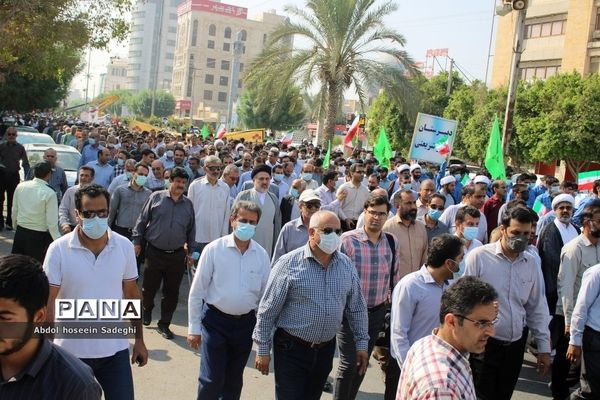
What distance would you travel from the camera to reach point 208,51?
404 feet

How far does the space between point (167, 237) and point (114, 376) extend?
3536 mm

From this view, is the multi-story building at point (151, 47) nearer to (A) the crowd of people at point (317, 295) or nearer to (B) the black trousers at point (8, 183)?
(B) the black trousers at point (8, 183)

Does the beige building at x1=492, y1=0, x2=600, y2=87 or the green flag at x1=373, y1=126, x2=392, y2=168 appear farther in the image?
the beige building at x1=492, y1=0, x2=600, y2=87

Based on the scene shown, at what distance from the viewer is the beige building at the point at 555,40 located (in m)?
39.0

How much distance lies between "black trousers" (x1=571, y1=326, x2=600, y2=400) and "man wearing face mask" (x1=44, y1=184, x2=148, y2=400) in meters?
3.18

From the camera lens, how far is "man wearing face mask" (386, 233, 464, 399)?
4.59 metres

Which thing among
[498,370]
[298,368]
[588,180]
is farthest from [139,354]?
[588,180]

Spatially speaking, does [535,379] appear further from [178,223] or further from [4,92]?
[4,92]

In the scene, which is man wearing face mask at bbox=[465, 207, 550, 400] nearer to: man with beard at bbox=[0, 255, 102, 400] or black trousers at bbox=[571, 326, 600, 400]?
black trousers at bbox=[571, 326, 600, 400]

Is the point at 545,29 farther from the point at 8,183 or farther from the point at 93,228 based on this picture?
the point at 93,228

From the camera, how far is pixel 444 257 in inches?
182

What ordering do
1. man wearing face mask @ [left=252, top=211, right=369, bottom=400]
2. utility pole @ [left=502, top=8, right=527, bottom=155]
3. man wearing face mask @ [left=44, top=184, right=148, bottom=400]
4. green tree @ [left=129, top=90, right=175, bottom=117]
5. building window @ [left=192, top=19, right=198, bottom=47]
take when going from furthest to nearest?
building window @ [left=192, top=19, right=198, bottom=47] < green tree @ [left=129, top=90, right=175, bottom=117] < utility pole @ [left=502, top=8, right=527, bottom=155] < man wearing face mask @ [left=252, top=211, right=369, bottom=400] < man wearing face mask @ [left=44, top=184, right=148, bottom=400]

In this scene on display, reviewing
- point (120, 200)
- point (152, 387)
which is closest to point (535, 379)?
point (152, 387)

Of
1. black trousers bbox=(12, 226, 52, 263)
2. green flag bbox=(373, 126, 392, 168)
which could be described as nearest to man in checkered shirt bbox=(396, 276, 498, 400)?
black trousers bbox=(12, 226, 52, 263)
